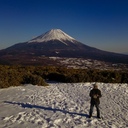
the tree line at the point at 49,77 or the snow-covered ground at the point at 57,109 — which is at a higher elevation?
the tree line at the point at 49,77

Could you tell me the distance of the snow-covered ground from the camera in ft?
28.8

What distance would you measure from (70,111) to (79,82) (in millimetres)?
8921

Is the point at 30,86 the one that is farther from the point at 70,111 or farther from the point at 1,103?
the point at 70,111

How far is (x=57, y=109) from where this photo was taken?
35.4 ft

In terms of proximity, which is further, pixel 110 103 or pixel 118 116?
pixel 110 103

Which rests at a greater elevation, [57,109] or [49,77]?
[49,77]

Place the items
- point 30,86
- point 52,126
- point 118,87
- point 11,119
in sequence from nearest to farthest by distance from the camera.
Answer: point 52,126 < point 11,119 < point 30,86 < point 118,87

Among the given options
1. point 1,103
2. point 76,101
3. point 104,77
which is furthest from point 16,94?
point 104,77

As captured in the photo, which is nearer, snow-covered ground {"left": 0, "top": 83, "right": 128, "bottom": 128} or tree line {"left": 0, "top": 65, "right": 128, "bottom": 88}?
snow-covered ground {"left": 0, "top": 83, "right": 128, "bottom": 128}

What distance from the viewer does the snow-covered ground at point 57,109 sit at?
28.8 ft

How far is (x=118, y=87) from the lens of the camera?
689 inches

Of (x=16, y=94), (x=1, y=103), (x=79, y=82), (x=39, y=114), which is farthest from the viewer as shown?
(x=79, y=82)

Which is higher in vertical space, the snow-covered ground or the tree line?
the tree line

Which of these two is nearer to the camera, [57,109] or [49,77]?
[57,109]
